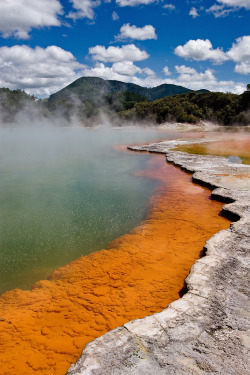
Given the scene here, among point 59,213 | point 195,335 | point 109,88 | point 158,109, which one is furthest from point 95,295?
point 109,88

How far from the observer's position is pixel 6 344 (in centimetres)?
288

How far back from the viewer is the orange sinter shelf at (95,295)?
279 centimetres

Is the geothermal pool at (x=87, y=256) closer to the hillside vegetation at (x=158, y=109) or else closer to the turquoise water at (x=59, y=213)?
the turquoise water at (x=59, y=213)

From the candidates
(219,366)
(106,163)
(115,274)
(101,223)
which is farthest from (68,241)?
(106,163)

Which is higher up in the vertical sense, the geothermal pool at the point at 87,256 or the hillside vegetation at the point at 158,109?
the hillside vegetation at the point at 158,109

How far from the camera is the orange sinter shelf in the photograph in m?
2.79

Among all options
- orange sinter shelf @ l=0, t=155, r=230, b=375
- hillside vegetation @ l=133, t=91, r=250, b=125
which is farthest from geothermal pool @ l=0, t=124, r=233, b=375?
hillside vegetation @ l=133, t=91, r=250, b=125

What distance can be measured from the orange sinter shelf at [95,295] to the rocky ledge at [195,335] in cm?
40

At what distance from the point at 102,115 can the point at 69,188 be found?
45.0m

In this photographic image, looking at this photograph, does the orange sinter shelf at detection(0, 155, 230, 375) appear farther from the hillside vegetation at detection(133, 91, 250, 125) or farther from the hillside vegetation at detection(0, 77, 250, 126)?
the hillside vegetation at detection(0, 77, 250, 126)

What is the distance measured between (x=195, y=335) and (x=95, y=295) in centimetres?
149

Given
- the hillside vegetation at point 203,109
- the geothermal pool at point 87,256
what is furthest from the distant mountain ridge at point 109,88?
the geothermal pool at point 87,256

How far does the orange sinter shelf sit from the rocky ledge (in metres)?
0.40

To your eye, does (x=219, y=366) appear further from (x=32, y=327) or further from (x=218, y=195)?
(x=218, y=195)
